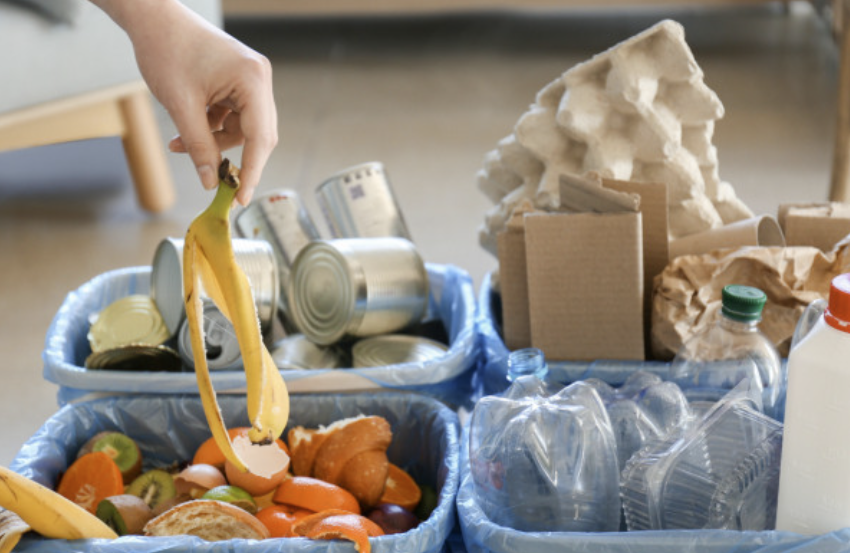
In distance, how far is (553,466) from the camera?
1059mm

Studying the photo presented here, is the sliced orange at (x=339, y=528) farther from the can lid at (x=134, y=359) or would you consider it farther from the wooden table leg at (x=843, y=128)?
the wooden table leg at (x=843, y=128)

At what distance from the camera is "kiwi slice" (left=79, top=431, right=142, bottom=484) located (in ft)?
4.33

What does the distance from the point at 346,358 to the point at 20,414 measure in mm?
698

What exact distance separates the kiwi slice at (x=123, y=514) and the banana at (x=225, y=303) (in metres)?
0.25

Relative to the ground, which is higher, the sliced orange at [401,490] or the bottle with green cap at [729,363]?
the bottle with green cap at [729,363]

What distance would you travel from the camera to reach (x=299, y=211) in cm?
174

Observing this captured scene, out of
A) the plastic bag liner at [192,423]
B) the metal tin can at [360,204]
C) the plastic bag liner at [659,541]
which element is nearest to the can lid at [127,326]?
the plastic bag liner at [192,423]

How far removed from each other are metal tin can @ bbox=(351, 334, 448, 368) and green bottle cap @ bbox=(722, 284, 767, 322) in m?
0.46

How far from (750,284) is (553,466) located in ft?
1.52

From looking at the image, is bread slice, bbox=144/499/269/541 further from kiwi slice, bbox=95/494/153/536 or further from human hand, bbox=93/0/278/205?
human hand, bbox=93/0/278/205

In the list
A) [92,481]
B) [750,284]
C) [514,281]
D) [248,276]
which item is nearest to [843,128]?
[750,284]

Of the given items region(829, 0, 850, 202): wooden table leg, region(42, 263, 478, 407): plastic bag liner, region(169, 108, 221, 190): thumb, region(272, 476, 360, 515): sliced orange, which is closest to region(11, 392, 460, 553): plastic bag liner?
region(42, 263, 478, 407): plastic bag liner

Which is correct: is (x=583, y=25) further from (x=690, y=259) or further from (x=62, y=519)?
(x=62, y=519)

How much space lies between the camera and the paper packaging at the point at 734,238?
1434 mm
